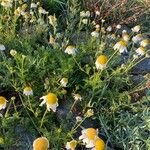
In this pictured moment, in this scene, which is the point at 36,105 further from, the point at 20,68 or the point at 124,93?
the point at 124,93

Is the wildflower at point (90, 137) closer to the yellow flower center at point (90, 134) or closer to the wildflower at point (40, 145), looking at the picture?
the yellow flower center at point (90, 134)

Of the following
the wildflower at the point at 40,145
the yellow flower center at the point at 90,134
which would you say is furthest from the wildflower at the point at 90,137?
the wildflower at the point at 40,145

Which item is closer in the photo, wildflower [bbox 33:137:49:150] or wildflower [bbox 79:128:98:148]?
wildflower [bbox 33:137:49:150]

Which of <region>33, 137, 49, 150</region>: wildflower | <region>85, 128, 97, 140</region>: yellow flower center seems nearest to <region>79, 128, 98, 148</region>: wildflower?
<region>85, 128, 97, 140</region>: yellow flower center

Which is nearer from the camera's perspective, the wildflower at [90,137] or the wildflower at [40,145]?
the wildflower at [40,145]

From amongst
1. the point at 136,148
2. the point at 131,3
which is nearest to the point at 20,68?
the point at 136,148

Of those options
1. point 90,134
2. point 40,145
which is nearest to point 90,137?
point 90,134

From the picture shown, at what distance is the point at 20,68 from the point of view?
3.48 metres

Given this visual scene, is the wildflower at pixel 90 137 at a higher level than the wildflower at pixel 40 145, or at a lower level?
lower

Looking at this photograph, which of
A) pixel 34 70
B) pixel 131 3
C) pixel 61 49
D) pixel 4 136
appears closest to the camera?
pixel 4 136

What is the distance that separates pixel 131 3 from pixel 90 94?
213cm

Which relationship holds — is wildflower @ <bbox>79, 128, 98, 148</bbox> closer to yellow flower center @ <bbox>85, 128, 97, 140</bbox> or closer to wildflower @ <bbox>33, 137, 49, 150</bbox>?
yellow flower center @ <bbox>85, 128, 97, 140</bbox>

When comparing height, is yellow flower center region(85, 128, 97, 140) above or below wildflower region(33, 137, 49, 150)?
below

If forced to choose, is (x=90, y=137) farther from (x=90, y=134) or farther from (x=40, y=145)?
(x=40, y=145)
